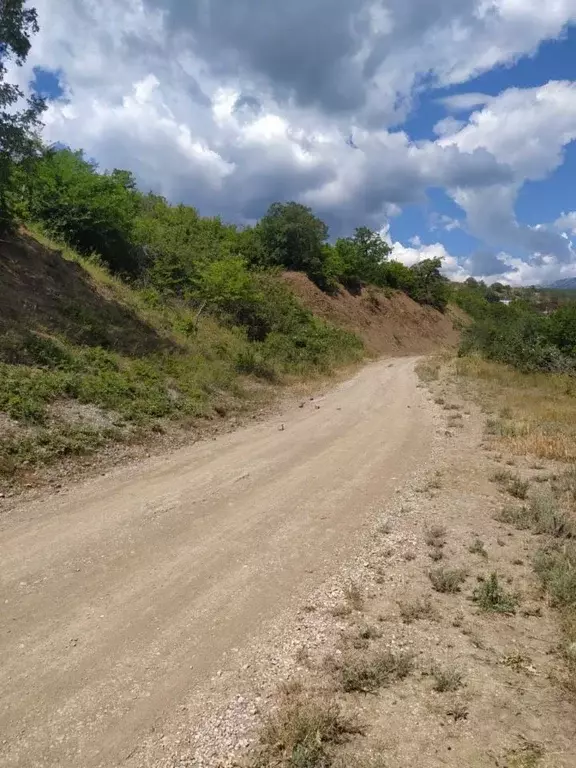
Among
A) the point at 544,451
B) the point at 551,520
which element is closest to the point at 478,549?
the point at 551,520

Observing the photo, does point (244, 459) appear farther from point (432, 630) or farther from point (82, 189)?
point (82, 189)

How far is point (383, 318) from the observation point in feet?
173

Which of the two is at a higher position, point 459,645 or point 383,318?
point 383,318

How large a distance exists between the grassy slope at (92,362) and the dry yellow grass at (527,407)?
7179 mm

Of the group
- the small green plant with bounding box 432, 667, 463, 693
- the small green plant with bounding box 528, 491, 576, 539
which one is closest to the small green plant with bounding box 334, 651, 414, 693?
the small green plant with bounding box 432, 667, 463, 693

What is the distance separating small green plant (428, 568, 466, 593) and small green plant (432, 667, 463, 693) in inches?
57.1

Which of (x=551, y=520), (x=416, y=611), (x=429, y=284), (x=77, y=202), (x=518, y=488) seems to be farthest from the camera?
(x=429, y=284)

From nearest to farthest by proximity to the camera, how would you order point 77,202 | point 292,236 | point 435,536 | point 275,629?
point 275,629 < point 435,536 < point 77,202 < point 292,236

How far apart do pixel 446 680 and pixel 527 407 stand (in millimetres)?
13770

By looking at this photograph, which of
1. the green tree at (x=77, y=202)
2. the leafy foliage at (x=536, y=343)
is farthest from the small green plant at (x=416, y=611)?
the leafy foliage at (x=536, y=343)

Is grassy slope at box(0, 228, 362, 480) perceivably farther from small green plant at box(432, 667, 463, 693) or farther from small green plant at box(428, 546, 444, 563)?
small green plant at box(432, 667, 463, 693)

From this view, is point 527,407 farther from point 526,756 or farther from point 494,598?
point 526,756

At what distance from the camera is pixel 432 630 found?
4.75 metres

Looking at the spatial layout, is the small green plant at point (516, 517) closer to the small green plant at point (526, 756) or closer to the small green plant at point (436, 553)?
the small green plant at point (436, 553)
